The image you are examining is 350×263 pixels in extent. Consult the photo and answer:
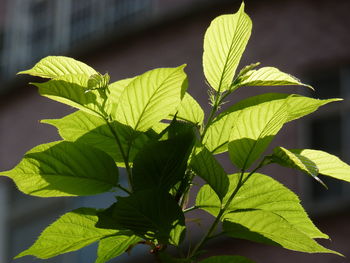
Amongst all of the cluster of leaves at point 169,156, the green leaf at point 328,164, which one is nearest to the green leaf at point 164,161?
the cluster of leaves at point 169,156

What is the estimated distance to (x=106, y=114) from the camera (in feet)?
2.72

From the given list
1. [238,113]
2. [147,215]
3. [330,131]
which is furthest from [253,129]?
[330,131]

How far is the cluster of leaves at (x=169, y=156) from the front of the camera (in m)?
0.79

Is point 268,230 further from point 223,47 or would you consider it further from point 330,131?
point 330,131

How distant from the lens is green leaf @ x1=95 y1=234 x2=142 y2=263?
0.85 meters

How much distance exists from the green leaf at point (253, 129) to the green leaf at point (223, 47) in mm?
43

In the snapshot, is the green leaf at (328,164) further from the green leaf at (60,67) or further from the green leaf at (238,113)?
the green leaf at (60,67)

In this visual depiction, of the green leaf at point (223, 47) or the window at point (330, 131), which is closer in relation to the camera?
the green leaf at point (223, 47)

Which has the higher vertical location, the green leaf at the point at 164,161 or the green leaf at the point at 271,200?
the green leaf at the point at 164,161

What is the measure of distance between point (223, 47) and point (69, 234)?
22 centimetres

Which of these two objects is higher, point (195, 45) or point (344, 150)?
point (195, 45)

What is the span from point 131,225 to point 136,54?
694 centimetres

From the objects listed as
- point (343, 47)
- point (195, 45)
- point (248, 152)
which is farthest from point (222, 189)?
point (195, 45)

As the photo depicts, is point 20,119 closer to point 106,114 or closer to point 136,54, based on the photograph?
point 136,54
